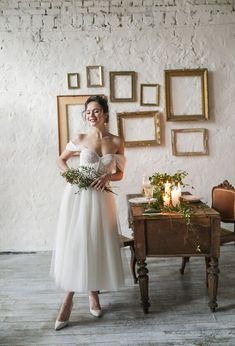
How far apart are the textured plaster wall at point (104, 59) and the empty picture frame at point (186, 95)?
0.30ft

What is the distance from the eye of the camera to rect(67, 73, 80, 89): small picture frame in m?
4.03

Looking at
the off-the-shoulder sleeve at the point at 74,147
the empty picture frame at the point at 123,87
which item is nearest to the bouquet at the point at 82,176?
the off-the-shoulder sleeve at the point at 74,147

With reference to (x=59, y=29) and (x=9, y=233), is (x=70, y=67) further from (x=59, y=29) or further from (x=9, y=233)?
(x=9, y=233)

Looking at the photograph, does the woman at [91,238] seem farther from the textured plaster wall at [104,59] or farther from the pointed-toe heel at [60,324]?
the textured plaster wall at [104,59]

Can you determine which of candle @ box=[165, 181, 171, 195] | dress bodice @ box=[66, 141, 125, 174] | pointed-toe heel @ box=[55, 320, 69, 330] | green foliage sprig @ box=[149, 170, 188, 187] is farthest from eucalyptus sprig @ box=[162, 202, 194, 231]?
pointed-toe heel @ box=[55, 320, 69, 330]

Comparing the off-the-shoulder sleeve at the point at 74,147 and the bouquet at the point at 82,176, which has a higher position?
the off-the-shoulder sleeve at the point at 74,147

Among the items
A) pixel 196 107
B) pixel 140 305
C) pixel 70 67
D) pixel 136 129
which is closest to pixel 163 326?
pixel 140 305

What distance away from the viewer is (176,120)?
4.07 meters

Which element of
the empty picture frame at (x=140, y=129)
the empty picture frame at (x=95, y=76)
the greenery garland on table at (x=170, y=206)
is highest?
the empty picture frame at (x=95, y=76)

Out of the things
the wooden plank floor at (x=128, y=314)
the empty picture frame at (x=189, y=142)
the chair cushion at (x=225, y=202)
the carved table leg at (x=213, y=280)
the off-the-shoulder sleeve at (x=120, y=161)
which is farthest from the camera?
the empty picture frame at (x=189, y=142)

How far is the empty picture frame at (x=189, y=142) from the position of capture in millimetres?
4094

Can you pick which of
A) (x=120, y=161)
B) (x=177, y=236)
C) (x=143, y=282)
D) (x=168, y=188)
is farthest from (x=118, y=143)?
(x=143, y=282)

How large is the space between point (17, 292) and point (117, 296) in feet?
2.97

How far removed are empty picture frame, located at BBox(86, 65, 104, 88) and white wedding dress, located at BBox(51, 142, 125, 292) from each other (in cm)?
174
